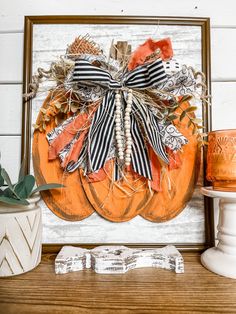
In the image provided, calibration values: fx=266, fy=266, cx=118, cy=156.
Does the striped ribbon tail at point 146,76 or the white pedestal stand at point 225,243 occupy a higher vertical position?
the striped ribbon tail at point 146,76

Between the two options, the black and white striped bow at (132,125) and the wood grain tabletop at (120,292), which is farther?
the black and white striped bow at (132,125)

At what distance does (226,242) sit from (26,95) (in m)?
0.53

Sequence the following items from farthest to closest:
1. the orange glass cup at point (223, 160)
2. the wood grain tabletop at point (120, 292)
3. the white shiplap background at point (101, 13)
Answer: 1. the white shiplap background at point (101, 13)
2. the orange glass cup at point (223, 160)
3. the wood grain tabletop at point (120, 292)

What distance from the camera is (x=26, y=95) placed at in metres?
0.60

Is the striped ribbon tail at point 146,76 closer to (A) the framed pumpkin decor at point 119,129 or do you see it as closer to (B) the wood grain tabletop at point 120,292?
(A) the framed pumpkin decor at point 119,129

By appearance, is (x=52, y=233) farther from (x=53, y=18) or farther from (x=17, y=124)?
(x=53, y=18)

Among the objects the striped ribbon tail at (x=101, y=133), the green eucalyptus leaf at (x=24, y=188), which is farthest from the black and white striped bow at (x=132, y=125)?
the green eucalyptus leaf at (x=24, y=188)

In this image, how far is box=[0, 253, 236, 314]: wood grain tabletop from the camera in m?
0.41

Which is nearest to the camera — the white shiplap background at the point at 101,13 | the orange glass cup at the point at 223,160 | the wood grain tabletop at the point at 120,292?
the wood grain tabletop at the point at 120,292

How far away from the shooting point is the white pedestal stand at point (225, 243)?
50 centimetres

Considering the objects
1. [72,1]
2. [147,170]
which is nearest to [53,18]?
[72,1]

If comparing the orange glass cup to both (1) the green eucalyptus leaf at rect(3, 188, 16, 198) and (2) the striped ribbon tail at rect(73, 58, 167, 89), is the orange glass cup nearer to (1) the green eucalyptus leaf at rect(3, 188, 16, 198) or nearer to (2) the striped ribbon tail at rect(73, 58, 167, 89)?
(2) the striped ribbon tail at rect(73, 58, 167, 89)

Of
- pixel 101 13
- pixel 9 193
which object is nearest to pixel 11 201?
pixel 9 193

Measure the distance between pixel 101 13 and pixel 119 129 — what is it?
0.32 meters
